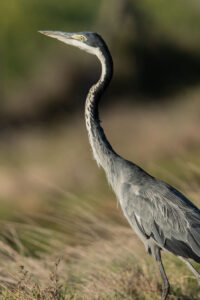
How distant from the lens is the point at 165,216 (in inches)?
193

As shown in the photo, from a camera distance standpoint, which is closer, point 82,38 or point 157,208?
point 157,208

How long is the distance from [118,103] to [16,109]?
366 centimetres

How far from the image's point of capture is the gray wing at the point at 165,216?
4840mm

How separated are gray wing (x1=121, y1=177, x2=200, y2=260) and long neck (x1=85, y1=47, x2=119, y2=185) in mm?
359

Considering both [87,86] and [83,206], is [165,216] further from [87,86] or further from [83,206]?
[87,86]

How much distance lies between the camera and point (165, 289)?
191 inches

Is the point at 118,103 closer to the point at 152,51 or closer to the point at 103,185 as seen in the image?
the point at 152,51

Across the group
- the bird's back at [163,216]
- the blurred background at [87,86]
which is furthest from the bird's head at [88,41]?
the blurred background at [87,86]

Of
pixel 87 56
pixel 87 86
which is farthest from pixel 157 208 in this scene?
pixel 87 56

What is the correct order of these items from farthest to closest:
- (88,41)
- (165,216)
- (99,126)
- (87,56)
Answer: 1. (87,56)
2. (88,41)
3. (99,126)
4. (165,216)

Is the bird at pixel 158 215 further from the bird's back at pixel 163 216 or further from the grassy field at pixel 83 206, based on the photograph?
the grassy field at pixel 83 206

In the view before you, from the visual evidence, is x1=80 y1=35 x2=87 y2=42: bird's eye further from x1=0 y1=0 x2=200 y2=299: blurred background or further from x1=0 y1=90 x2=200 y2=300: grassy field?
x1=0 y1=0 x2=200 y2=299: blurred background

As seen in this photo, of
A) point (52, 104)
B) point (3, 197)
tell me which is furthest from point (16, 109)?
point (3, 197)

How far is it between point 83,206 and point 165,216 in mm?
2926
